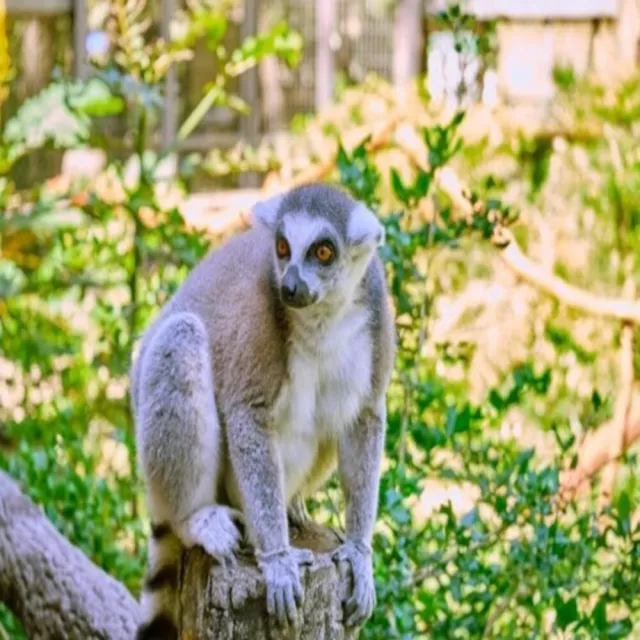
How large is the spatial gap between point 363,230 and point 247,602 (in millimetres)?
827

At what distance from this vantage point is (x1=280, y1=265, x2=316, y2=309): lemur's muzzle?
8.57ft

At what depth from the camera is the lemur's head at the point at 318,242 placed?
8.69 ft

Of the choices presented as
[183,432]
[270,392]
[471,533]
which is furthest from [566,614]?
[183,432]

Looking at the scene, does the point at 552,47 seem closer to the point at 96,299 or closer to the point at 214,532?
the point at 96,299

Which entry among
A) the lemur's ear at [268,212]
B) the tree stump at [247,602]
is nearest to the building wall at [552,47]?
the lemur's ear at [268,212]

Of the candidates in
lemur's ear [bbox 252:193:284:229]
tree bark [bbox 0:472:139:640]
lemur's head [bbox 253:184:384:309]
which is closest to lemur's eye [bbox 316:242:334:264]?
lemur's head [bbox 253:184:384:309]

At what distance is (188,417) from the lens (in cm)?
279

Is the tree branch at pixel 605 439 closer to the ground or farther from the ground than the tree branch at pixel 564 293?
closer to the ground

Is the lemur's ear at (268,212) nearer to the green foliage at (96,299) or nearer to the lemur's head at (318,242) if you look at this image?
the lemur's head at (318,242)

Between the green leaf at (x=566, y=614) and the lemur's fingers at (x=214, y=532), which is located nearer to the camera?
the lemur's fingers at (x=214, y=532)

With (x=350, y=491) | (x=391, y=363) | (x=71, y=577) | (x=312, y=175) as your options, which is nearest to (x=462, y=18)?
(x=391, y=363)

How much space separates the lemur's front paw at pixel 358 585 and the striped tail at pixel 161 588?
0.38m

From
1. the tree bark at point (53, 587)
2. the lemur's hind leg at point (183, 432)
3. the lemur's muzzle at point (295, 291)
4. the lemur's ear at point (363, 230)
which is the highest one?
the lemur's ear at point (363, 230)

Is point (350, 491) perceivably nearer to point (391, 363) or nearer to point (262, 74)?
point (391, 363)
